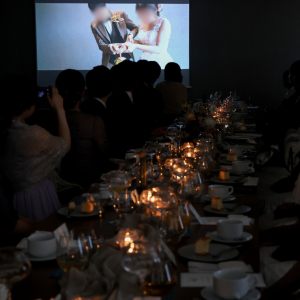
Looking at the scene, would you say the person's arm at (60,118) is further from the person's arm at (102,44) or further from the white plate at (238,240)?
the person's arm at (102,44)

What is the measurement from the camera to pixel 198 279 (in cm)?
120

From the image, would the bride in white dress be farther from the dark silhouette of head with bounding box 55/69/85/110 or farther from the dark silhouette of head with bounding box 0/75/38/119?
the dark silhouette of head with bounding box 0/75/38/119

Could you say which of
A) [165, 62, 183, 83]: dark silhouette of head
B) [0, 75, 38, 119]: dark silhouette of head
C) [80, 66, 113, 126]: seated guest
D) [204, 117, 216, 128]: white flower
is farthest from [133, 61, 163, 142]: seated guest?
[0, 75, 38, 119]: dark silhouette of head

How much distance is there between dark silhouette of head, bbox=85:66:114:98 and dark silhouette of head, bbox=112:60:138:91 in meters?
0.92

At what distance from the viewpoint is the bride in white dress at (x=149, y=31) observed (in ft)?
30.9

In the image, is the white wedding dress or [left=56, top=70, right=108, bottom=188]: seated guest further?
the white wedding dress

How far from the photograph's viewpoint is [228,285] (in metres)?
1.01

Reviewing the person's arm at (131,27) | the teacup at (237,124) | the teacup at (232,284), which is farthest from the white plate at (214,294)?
the person's arm at (131,27)

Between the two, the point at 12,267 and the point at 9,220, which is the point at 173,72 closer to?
the point at 9,220

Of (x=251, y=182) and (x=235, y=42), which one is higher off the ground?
(x=235, y=42)

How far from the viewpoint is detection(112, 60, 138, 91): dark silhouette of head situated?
15.6 feet

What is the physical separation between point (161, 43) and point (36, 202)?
7465 mm

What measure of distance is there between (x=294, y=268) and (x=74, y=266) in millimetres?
→ 874

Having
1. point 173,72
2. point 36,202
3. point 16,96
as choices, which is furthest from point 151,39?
Answer: point 36,202
